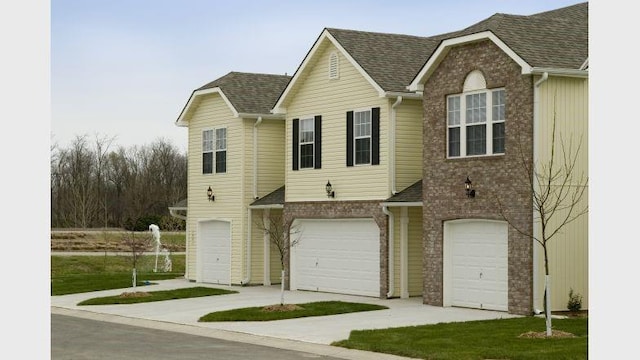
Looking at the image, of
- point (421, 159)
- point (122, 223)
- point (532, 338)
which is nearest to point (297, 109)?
point (421, 159)

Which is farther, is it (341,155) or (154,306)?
(341,155)

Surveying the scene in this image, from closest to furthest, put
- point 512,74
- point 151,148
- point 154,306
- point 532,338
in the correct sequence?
point 532,338, point 512,74, point 154,306, point 151,148

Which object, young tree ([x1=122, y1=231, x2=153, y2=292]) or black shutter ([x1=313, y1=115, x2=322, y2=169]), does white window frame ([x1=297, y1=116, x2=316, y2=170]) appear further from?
young tree ([x1=122, y1=231, x2=153, y2=292])

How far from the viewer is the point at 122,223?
79250 millimetres

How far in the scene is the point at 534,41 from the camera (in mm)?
22625

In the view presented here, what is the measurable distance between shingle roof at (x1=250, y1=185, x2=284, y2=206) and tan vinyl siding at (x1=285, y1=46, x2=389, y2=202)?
1.27 m

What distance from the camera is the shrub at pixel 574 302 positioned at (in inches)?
865

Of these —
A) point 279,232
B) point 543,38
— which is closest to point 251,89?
point 279,232

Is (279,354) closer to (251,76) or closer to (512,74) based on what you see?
(512,74)

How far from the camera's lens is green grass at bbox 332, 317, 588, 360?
15266 millimetres

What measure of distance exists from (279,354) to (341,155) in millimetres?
13016

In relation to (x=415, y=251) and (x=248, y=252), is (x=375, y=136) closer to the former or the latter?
(x=415, y=251)

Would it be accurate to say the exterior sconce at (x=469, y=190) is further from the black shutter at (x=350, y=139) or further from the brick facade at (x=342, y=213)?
the black shutter at (x=350, y=139)

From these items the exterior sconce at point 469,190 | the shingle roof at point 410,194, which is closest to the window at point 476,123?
the exterior sconce at point 469,190
